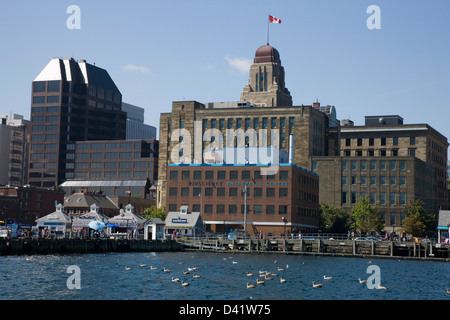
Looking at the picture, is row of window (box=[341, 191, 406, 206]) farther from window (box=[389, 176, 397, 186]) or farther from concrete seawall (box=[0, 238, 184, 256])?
concrete seawall (box=[0, 238, 184, 256])

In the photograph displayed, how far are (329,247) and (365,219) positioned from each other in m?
44.0

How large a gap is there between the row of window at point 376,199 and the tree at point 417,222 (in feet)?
32.1

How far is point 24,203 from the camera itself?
154m

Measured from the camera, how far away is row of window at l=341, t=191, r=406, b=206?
176m

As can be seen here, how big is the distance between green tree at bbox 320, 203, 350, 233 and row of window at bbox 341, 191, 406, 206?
12.6m

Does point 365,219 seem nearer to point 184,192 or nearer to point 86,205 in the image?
point 184,192

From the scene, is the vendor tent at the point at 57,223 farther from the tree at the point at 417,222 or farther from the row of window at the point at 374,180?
the row of window at the point at 374,180

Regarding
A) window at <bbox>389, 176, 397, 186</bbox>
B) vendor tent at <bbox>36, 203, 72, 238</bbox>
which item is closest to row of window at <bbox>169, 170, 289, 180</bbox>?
vendor tent at <bbox>36, 203, 72, 238</bbox>

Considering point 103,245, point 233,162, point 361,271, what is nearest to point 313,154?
point 233,162

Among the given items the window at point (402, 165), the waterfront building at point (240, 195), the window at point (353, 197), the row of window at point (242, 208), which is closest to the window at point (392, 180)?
the window at point (402, 165)

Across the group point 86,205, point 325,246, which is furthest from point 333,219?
point 86,205

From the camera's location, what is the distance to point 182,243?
373 ft

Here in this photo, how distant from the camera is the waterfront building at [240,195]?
136 meters
